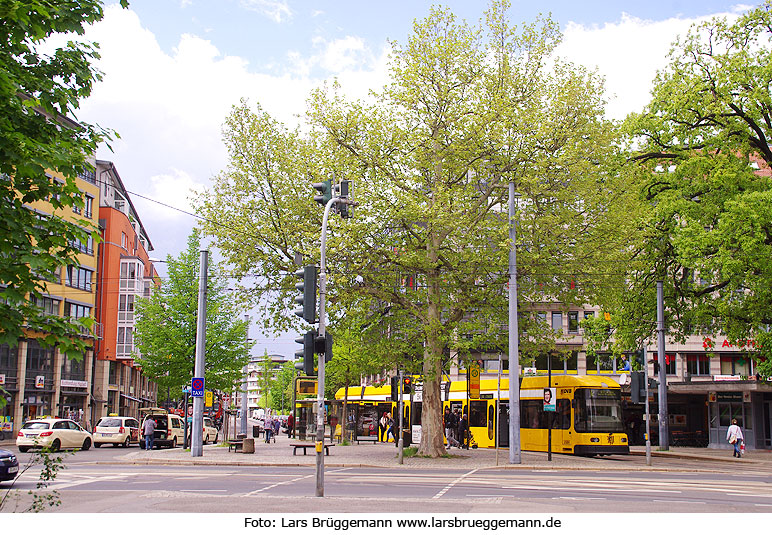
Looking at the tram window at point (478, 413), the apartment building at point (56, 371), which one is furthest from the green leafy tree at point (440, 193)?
the apartment building at point (56, 371)

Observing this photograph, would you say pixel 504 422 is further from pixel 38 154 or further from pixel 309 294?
pixel 38 154

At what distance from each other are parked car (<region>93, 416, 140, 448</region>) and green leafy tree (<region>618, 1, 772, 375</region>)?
2815cm

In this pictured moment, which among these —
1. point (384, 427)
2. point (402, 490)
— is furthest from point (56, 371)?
point (402, 490)

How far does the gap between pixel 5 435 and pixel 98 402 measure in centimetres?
1880

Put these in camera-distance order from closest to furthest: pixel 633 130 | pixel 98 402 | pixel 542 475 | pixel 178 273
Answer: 1. pixel 542 475
2. pixel 633 130
3. pixel 178 273
4. pixel 98 402

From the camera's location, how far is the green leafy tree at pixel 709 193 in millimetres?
30453

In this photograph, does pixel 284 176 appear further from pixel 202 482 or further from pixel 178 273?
pixel 178 273

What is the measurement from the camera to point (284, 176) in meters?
32.3

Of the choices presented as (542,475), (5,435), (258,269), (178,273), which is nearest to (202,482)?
(542,475)

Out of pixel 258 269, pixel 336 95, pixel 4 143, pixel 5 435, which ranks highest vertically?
pixel 336 95

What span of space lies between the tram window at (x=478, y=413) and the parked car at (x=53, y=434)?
20.4 m

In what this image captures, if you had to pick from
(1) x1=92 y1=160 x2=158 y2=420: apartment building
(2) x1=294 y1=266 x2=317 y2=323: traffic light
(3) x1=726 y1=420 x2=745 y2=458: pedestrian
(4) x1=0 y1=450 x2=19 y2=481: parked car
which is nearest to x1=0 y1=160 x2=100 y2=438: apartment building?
(1) x1=92 y1=160 x2=158 y2=420: apartment building

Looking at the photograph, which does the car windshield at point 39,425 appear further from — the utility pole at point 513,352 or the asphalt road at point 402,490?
the utility pole at point 513,352

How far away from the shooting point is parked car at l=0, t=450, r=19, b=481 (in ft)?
61.5
